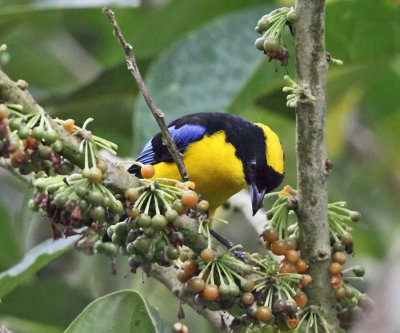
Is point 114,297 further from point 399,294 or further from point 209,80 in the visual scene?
point 209,80

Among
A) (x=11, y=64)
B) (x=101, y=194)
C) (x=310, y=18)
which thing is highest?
(x=11, y=64)

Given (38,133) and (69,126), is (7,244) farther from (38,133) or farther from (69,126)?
(38,133)

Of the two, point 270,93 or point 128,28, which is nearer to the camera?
point 270,93

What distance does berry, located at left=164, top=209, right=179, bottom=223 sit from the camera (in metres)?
2.16

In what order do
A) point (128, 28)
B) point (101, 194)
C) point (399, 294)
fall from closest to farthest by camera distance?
point (399, 294), point (101, 194), point (128, 28)


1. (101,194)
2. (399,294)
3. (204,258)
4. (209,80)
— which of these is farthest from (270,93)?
(399,294)

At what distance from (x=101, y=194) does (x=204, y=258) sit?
433 mm

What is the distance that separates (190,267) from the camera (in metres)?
2.36

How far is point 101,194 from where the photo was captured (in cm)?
202

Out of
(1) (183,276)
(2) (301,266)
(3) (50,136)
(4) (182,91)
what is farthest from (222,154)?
(3) (50,136)

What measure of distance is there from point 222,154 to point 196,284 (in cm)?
175

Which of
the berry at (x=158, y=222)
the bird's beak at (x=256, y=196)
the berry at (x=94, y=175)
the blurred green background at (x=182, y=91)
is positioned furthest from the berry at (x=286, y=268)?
the blurred green background at (x=182, y=91)

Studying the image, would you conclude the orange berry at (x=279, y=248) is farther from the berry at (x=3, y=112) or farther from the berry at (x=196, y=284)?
the berry at (x=3, y=112)

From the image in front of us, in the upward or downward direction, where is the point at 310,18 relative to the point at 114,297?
upward
